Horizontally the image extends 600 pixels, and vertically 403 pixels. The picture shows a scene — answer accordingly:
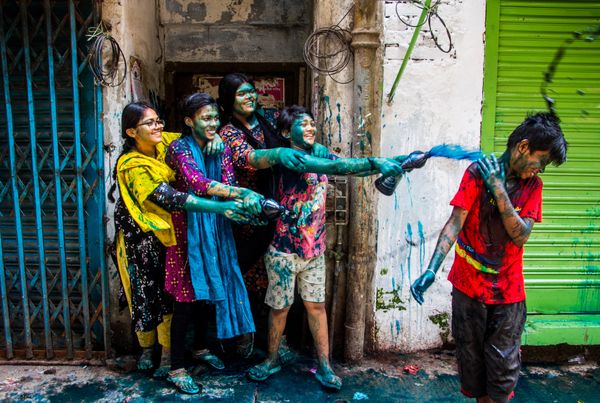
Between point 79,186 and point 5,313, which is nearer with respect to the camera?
point 79,186

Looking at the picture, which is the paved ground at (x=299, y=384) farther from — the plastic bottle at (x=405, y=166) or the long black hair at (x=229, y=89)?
the long black hair at (x=229, y=89)

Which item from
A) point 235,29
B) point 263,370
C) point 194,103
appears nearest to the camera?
point 194,103

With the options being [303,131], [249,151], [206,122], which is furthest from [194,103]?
[303,131]

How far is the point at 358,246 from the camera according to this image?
392 centimetres

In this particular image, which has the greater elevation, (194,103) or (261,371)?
(194,103)

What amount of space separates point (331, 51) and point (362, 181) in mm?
1030

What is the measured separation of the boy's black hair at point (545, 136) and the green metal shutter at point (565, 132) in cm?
140

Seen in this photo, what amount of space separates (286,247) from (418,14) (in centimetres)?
202

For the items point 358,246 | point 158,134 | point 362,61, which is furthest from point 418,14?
point 158,134

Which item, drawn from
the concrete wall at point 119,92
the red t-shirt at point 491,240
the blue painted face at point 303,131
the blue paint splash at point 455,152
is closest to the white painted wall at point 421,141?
the blue paint splash at point 455,152

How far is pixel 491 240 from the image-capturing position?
9.11ft

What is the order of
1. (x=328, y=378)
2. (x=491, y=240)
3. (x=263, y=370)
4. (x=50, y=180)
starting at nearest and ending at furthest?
(x=491, y=240) < (x=328, y=378) < (x=263, y=370) < (x=50, y=180)

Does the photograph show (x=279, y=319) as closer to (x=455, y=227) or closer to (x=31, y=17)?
(x=455, y=227)

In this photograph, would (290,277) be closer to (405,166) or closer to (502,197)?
(405,166)
